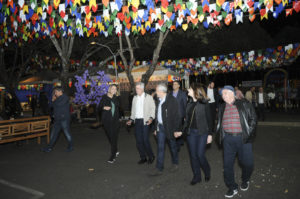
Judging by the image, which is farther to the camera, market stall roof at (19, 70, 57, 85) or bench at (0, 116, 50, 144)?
market stall roof at (19, 70, 57, 85)

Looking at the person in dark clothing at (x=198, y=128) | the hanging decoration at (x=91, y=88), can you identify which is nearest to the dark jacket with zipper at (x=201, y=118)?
the person in dark clothing at (x=198, y=128)

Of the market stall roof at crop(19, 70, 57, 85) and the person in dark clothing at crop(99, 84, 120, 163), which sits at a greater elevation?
the market stall roof at crop(19, 70, 57, 85)

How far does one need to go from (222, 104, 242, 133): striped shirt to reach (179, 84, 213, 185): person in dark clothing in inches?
16.0

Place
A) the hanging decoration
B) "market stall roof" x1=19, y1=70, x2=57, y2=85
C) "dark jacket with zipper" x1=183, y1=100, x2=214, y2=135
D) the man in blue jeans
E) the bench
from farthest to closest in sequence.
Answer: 1. "market stall roof" x1=19, y1=70, x2=57, y2=85
2. the hanging decoration
3. the bench
4. the man in blue jeans
5. "dark jacket with zipper" x1=183, y1=100, x2=214, y2=135

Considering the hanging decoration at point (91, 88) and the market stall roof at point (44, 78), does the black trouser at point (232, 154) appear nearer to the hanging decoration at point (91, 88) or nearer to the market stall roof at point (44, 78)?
the hanging decoration at point (91, 88)

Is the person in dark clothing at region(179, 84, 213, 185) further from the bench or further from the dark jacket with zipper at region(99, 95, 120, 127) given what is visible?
the bench

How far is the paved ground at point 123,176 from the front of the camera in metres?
4.21

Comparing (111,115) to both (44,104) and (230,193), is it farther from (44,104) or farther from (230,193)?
(44,104)

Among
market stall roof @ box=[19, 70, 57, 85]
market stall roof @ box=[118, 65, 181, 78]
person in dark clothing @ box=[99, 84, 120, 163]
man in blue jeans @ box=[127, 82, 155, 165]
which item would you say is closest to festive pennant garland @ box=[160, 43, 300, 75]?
market stall roof @ box=[118, 65, 181, 78]

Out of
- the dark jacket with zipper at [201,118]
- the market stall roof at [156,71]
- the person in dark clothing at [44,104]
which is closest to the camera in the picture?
the dark jacket with zipper at [201,118]

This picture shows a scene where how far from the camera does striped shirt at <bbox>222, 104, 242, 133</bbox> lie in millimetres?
3910

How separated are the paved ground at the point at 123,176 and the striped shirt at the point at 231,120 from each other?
3.52ft

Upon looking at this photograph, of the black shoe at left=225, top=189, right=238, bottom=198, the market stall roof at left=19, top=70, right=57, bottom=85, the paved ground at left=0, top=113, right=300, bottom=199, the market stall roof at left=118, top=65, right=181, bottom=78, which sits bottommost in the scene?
the paved ground at left=0, top=113, right=300, bottom=199

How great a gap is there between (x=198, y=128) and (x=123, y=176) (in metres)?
1.94
